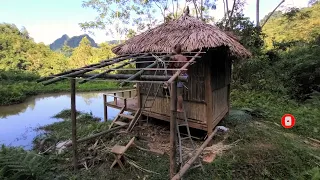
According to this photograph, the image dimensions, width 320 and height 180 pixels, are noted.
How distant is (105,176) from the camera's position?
13.9ft

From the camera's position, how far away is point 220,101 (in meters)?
6.42

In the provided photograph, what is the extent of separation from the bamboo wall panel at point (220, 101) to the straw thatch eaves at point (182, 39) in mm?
1208

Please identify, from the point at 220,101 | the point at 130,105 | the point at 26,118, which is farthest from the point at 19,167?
the point at 26,118

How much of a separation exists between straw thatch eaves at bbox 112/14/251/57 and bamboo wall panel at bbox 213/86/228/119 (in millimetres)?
1208

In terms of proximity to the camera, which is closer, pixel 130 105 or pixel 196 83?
pixel 196 83

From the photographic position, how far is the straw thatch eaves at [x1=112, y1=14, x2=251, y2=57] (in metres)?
4.99

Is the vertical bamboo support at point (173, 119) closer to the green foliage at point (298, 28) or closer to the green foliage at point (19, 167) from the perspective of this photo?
the green foliage at point (19, 167)

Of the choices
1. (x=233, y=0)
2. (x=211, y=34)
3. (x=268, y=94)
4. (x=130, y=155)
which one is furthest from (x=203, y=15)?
(x=130, y=155)

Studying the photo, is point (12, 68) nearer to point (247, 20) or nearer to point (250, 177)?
point (247, 20)

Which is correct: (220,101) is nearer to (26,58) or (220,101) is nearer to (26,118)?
(26,118)

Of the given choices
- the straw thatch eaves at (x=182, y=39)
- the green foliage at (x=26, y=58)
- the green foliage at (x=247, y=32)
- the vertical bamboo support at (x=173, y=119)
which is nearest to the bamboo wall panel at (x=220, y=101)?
the straw thatch eaves at (x=182, y=39)

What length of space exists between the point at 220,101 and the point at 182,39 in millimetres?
2304

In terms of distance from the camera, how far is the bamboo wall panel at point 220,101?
5873mm

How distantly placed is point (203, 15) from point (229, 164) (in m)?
15.8
